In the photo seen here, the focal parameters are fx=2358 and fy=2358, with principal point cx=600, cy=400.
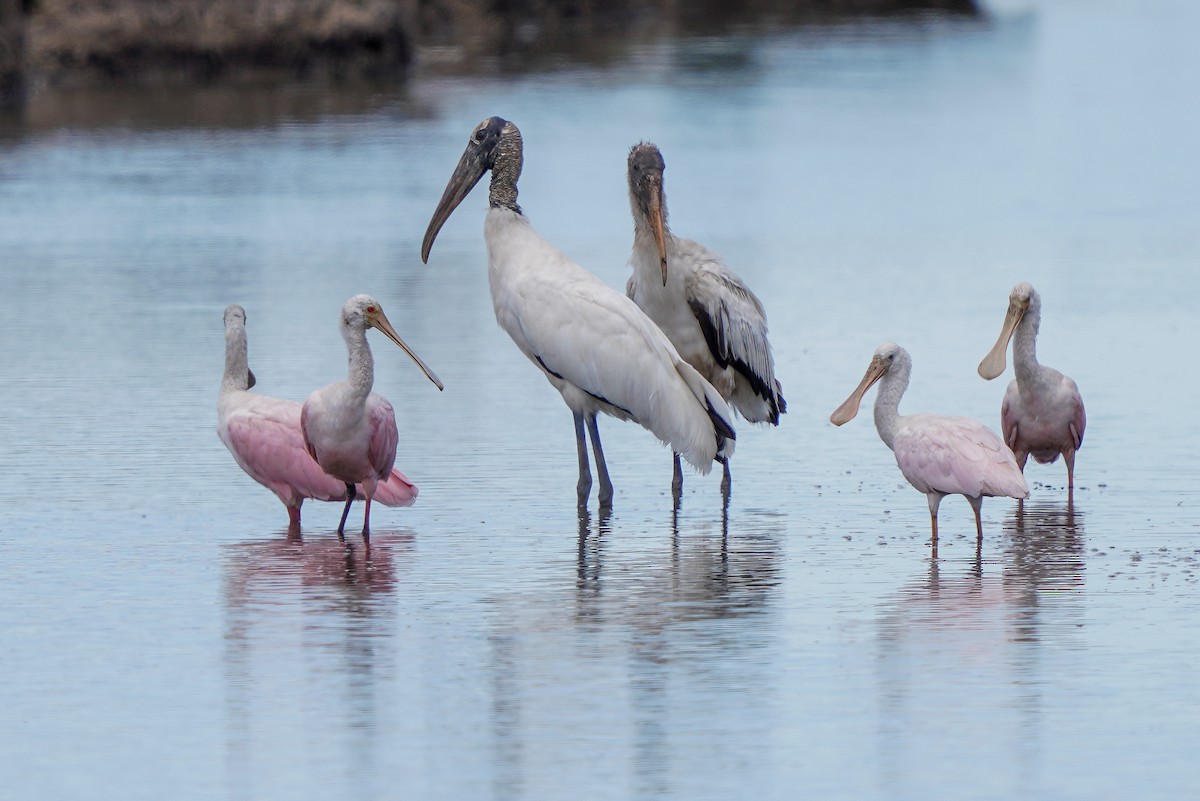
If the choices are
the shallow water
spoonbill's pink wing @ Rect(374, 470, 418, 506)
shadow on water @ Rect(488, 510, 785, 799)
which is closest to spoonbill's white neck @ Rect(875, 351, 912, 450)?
the shallow water

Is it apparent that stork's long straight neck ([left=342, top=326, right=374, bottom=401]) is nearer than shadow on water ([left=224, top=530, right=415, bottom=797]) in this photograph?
No

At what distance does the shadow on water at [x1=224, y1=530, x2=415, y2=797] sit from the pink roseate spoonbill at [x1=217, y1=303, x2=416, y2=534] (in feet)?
0.68

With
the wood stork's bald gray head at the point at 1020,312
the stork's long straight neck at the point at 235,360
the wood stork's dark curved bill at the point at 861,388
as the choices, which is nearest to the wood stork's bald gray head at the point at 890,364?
the wood stork's dark curved bill at the point at 861,388

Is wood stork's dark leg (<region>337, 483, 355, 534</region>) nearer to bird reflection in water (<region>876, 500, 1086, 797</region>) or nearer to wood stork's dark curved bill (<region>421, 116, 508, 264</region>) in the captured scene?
wood stork's dark curved bill (<region>421, 116, 508, 264</region>)

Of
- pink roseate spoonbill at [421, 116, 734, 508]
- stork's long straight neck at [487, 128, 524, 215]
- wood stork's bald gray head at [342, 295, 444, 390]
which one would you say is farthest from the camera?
stork's long straight neck at [487, 128, 524, 215]

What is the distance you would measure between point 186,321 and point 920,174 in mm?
11587

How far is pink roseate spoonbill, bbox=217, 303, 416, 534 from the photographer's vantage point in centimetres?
977

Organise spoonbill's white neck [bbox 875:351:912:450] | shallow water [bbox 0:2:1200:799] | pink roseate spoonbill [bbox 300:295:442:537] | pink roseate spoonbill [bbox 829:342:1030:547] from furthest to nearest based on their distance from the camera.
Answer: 1. spoonbill's white neck [bbox 875:351:912:450]
2. pink roseate spoonbill [bbox 300:295:442:537]
3. pink roseate spoonbill [bbox 829:342:1030:547]
4. shallow water [bbox 0:2:1200:799]

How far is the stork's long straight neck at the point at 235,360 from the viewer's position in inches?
406

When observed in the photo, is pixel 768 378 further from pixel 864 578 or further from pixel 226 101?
pixel 226 101

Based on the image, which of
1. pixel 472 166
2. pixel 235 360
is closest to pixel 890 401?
pixel 472 166

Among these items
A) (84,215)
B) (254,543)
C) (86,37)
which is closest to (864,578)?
(254,543)

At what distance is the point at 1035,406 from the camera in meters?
10.2

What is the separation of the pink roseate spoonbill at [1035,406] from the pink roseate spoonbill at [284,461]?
265 centimetres
